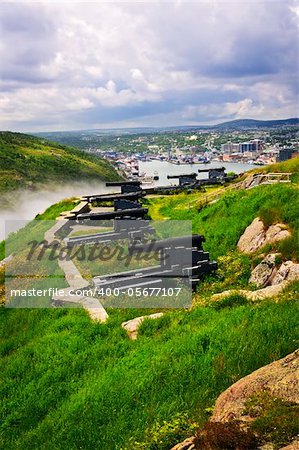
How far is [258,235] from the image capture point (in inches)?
467

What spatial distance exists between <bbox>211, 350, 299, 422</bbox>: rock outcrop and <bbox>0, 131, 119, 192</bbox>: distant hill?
274 ft

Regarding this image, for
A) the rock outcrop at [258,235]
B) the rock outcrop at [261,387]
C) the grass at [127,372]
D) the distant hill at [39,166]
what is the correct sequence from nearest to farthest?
the rock outcrop at [261,387] → the grass at [127,372] → the rock outcrop at [258,235] → the distant hill at [39,166]

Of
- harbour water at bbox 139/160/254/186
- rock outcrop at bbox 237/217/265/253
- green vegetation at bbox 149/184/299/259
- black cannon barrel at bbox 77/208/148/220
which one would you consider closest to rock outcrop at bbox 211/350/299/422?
green vegetation at bbox 149/184/299/259

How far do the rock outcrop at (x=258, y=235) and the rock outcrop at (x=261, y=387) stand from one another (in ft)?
20.0

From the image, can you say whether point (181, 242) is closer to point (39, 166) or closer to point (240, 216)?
point (240, 216)

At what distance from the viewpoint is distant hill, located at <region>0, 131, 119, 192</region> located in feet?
292

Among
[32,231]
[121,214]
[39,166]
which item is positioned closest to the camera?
[121,214]

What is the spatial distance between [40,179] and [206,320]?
8826 centimetres

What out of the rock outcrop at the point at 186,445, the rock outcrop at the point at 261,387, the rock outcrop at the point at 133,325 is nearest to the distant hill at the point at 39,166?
the rock outcrop at the point at 133,325

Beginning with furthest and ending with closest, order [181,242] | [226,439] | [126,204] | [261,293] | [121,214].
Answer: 1. [126,204]
2. [121,214]
3. [181,242]
4. [261,293]
5. [226,439]

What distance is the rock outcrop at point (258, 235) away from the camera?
1087 cm

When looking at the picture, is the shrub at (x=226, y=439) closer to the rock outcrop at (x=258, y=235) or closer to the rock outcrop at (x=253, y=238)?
the rock outcrop at (x=258, y=235)

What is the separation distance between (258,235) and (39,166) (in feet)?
301

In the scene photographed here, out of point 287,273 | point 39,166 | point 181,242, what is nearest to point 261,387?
point 287,273
